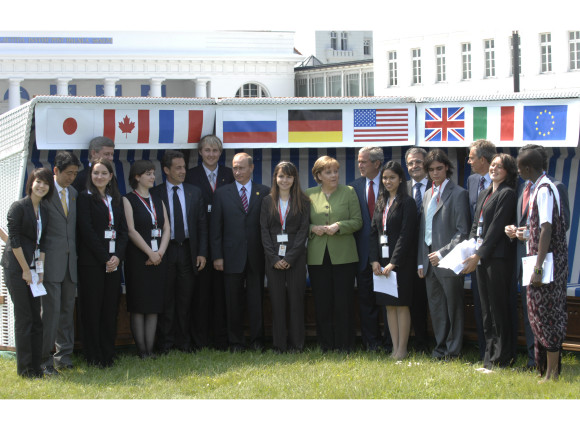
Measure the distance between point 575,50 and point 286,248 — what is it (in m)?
37.3

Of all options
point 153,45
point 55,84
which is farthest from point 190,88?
point 55,84

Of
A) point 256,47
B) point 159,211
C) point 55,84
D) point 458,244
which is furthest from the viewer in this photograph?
point 256,47

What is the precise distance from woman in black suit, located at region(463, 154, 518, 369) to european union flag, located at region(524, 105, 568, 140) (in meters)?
1.11

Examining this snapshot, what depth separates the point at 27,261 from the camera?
259 inches

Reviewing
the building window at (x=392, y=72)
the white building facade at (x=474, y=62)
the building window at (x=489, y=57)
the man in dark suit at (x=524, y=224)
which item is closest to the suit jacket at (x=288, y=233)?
the man in dark suit at (x=524, y=224)

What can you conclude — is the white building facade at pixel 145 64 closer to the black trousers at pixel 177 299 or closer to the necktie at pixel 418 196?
the black trousers at pixel 177 299

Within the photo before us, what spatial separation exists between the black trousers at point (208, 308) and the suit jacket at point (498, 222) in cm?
249

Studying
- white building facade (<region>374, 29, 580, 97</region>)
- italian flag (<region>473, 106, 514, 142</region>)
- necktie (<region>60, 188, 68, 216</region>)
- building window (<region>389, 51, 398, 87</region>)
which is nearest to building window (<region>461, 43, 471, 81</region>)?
white building facade (<region>374, 29, 580, 97</region>)

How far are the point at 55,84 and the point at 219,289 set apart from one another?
52.4 m

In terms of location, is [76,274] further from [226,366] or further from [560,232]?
[560,232]

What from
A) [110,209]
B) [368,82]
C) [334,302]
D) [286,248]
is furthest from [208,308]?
[368,82]

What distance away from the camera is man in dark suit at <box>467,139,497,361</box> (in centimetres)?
699

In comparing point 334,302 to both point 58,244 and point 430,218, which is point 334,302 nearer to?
point 430,218

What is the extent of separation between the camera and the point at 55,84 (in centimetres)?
5734
